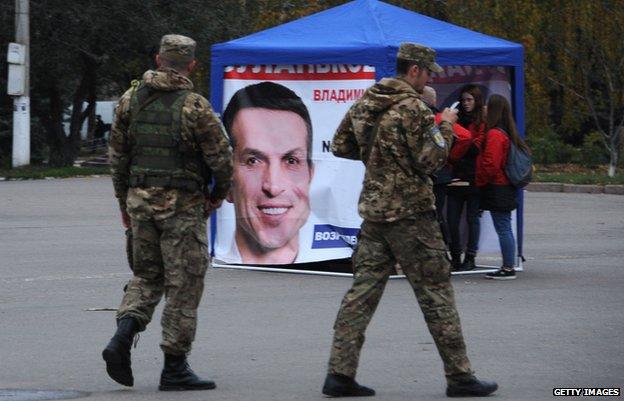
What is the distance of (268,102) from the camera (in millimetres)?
11906

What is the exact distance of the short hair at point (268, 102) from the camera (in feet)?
38.9

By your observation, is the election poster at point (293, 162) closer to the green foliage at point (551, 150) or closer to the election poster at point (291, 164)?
the election poster at point (291, 164)

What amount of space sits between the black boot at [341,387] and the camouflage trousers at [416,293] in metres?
0.04

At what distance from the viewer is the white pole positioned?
2616 cm

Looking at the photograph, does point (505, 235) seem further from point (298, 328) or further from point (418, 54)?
point (418, 54)

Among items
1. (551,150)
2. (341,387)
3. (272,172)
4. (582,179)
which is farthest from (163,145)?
(551,150)

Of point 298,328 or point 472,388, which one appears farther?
point 298,328

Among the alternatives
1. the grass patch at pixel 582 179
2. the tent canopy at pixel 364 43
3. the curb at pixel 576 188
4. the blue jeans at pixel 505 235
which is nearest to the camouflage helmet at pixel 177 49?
the tent canopy at pixel 364 43

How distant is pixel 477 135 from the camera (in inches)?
460

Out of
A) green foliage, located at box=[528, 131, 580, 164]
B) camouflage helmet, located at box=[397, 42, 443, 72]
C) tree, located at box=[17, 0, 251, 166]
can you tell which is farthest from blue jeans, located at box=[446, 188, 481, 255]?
green foliage, located at box=[528, 131, 580, 164]

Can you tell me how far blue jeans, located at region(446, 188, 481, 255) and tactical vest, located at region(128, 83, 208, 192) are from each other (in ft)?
17.6

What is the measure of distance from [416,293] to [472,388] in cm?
58

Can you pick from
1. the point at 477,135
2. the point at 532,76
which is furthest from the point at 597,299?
the point at 532,76

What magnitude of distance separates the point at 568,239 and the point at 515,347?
7.15 metres
